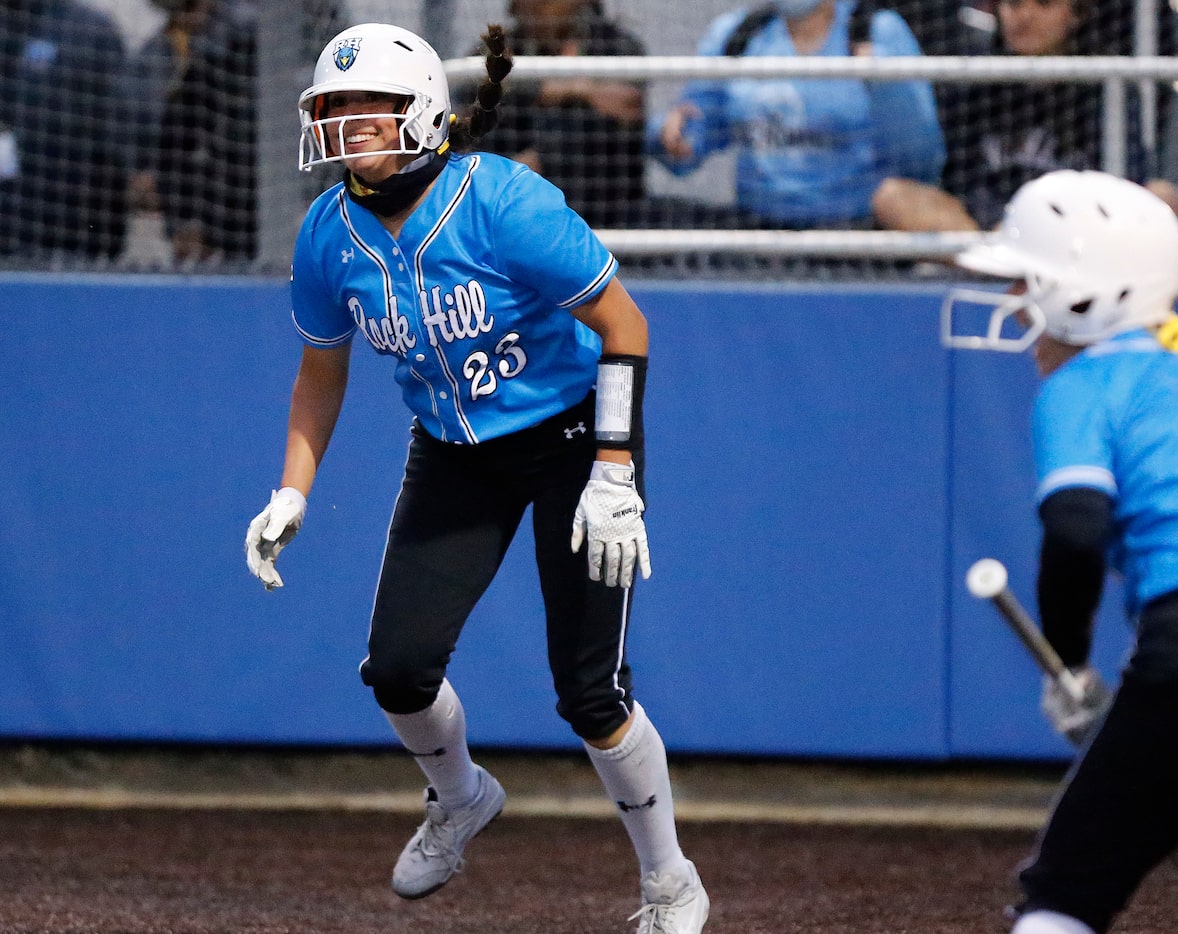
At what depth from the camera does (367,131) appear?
355 centimetres

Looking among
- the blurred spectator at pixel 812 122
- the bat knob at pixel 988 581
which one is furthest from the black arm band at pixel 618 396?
the blurred spectator at pixel 812 122

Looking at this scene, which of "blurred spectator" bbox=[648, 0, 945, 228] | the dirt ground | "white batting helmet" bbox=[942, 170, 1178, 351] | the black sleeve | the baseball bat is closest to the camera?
the black sleeve

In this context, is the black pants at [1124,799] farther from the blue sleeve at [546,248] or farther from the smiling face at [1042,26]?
the smiling face at [1042,26]

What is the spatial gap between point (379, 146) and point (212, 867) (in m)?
2.59

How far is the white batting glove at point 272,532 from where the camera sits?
3797mm

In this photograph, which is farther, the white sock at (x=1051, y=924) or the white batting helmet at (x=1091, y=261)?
Result: the white batting helmet at (x=1091, y=261)

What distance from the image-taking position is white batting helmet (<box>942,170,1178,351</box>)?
108 inches

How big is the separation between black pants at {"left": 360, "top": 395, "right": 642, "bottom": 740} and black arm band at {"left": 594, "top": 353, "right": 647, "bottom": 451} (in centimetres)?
18

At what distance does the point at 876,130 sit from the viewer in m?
5.88

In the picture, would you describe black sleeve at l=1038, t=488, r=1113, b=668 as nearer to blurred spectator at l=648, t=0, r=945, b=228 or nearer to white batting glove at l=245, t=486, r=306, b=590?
white batting glove at l=245, t=486, r=306, b=590

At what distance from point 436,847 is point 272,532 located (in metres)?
0.94

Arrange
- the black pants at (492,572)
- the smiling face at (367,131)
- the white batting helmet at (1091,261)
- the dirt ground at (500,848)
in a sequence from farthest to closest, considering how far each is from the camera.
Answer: the dirt ground at (500,848) → the black pants at (492,572) → the smiling face at (367,131) → the white batting helmet at (1091,261)

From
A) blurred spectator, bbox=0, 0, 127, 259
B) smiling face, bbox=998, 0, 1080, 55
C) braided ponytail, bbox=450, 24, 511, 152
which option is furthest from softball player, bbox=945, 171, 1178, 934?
blurred spectator, bbox=0, 0, 127, 259

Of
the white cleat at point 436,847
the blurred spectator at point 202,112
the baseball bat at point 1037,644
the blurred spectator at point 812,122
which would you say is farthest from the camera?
the blurred spectator at point 202,112
